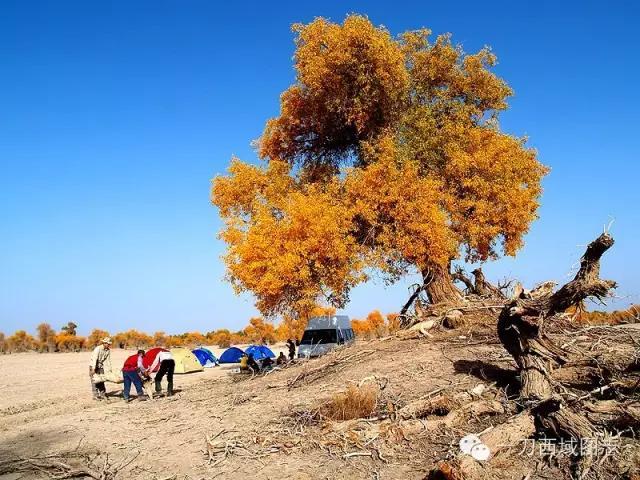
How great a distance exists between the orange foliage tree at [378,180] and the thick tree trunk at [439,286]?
0.04m

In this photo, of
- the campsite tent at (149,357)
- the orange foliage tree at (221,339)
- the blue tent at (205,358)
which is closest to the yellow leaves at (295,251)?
the campsite tent at (149,357)

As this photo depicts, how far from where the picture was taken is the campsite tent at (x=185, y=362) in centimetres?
2702

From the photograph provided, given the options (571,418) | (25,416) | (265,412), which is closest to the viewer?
(571,418)

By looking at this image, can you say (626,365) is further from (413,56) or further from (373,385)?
(413,56)

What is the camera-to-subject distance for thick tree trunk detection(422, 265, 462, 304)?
679 inches

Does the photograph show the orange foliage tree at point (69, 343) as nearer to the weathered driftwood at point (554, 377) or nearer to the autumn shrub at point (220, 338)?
the autumn shrub at point (220, 338)

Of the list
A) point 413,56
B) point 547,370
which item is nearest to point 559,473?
point 547,370

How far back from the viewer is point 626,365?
9.44 meters

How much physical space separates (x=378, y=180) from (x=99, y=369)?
34.4 ft

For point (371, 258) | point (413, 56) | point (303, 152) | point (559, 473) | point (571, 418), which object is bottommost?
point (559, 473)

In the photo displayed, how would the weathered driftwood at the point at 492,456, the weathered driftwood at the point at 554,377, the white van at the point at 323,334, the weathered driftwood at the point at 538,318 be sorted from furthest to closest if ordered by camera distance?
the white van at the point at 323,334, the weathered driftwood at the point at 538,318, the weathered driftwood at the point at 554,377, the weathered driftwood at the point at 492,456

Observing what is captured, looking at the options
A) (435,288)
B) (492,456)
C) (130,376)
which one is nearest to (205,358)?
(130,376)

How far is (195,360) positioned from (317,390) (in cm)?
1839

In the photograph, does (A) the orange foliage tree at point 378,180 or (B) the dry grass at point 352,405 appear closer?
(B) the dry grass at point 352,405
